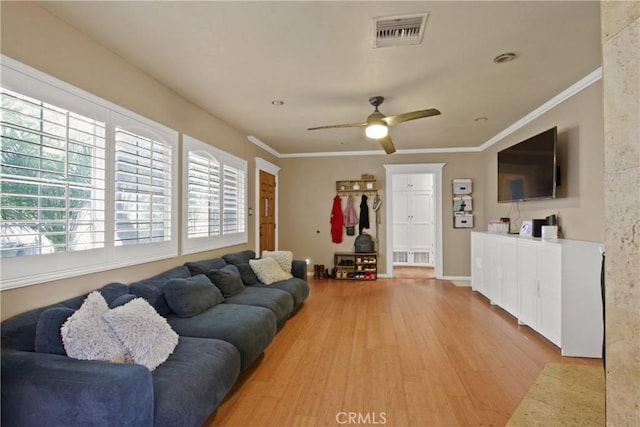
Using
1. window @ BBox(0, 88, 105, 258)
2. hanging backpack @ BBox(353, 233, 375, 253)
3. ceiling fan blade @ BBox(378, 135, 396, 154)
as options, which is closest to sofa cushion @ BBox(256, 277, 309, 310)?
window @ BBox(0, 88, 105, 258)

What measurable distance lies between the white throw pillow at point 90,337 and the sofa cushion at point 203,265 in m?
1.48

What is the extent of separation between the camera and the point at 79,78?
85.4 inches

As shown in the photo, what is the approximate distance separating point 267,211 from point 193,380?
171 inches

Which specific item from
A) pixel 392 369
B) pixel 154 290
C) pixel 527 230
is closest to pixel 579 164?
pixel 527 230

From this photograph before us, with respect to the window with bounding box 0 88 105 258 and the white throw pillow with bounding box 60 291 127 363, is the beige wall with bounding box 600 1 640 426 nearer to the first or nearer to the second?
the white throw pillow with bounding box 60 291 127 363

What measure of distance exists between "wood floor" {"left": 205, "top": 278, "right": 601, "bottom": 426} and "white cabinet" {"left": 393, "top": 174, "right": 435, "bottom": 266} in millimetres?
3345

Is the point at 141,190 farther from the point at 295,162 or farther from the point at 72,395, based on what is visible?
the point at 295,162

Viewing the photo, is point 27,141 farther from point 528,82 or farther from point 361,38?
point 528,82

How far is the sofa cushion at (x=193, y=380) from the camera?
1506mm

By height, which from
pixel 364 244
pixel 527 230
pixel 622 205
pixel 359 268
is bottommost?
pixel 359 268

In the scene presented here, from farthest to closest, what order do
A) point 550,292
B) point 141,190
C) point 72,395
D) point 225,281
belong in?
point 225,281
point 550,292
point 141,190
point 72,395

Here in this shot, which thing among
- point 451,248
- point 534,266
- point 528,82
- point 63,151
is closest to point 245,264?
point 63,151

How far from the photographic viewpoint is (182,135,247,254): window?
345cm

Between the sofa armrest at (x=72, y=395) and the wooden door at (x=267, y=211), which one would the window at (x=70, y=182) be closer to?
the sofa armrest at (x=72, y=395)
